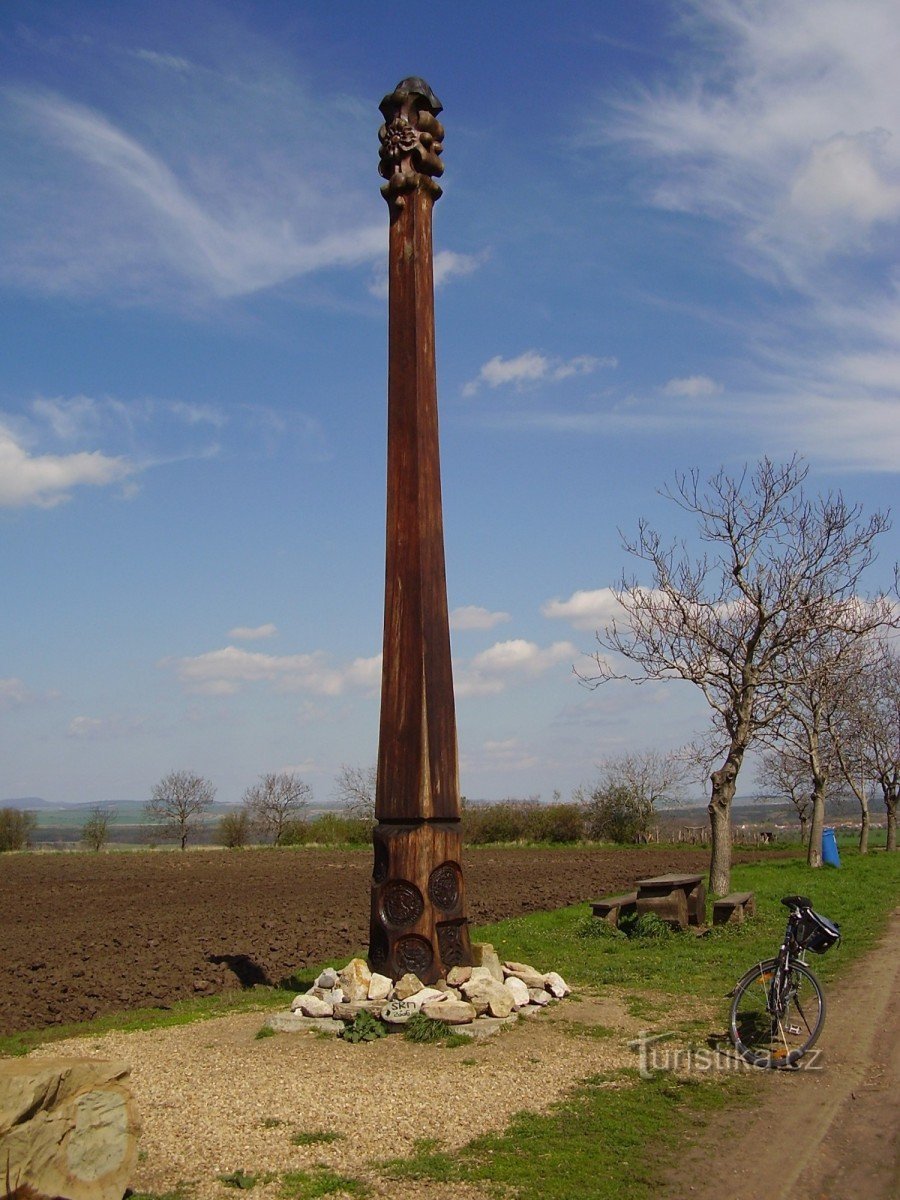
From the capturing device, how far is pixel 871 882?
2114 cm

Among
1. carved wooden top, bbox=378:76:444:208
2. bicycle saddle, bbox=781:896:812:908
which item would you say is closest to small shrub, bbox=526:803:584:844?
carved wooden top, bbox=378:76:444:208

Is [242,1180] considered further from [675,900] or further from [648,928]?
[675,900]

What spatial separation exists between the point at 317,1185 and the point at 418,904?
399 centimetres

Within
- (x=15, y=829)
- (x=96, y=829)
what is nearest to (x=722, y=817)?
(x=96, y=829)

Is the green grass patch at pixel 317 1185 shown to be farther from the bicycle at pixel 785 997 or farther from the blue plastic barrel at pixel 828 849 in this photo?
the blue plastic barrel at pixel 828 849

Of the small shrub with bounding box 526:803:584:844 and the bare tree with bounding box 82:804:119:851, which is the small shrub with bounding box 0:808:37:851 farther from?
the small shrub with bounding box 526:803:584:844

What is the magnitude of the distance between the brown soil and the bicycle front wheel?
5850 millimetres

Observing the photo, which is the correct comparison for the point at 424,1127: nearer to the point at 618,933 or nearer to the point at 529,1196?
the point at 529,1196

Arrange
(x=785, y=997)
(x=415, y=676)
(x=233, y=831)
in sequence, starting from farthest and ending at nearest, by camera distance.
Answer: (x=233, y=831)
(x=415, y=676)
(x=785, y=997)

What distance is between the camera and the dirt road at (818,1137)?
4.93 m

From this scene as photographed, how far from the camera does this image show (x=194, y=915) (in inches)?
711

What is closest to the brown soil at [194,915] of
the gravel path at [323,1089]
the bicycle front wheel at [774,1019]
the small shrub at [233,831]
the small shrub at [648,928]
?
the gravel path at [323,1089]

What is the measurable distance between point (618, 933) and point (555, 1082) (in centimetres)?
722

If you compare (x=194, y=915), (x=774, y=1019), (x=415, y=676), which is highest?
(x=415, y=676)
